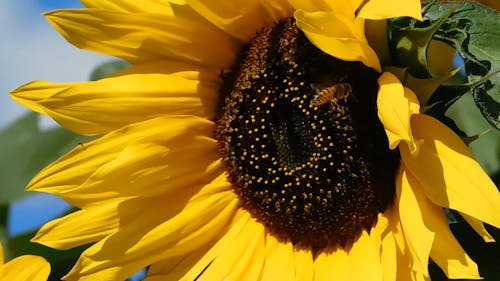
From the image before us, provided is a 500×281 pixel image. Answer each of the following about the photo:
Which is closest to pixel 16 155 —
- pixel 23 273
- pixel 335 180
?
pixel 23 273

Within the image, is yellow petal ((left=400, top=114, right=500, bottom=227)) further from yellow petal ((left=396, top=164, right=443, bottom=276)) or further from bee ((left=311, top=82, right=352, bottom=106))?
bee ((left=311, top=82, right=352, bottom=106))

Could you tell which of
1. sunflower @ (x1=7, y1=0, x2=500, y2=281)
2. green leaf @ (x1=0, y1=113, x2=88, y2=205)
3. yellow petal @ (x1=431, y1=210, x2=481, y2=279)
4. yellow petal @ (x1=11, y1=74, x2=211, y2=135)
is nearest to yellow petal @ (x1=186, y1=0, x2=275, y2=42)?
sunflower @ (x1=7, y1=0, x2=500, y2=281)

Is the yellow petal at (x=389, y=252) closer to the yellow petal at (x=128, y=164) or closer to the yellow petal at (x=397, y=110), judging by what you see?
the yellow petal at (x=397, y=110)

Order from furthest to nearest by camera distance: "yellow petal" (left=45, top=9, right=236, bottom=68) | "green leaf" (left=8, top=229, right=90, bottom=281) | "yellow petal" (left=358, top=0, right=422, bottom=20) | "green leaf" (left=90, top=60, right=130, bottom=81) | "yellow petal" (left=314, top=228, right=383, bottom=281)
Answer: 1. "green leaf" (left=90, top=60, right=130, bottom=81)
2. "green leaf" (left=8, top=229, right=90, bottom=281)
3. "yellow petal" (left=45, top=9, right=236, bottom=68)
4. "yellow petal" (left=314, top=228, right=383, bottom=281)
5. "yellow petal" (left=358, top=0, right=422, bottom=20)

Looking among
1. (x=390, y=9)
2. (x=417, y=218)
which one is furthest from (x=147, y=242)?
(x=390, y=9)

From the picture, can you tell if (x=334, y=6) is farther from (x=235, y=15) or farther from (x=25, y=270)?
(x=25, y=270)

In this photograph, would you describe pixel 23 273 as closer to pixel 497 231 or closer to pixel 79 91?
pixel 79 91

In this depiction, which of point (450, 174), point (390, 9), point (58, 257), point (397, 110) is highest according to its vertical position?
point (390, 9)
